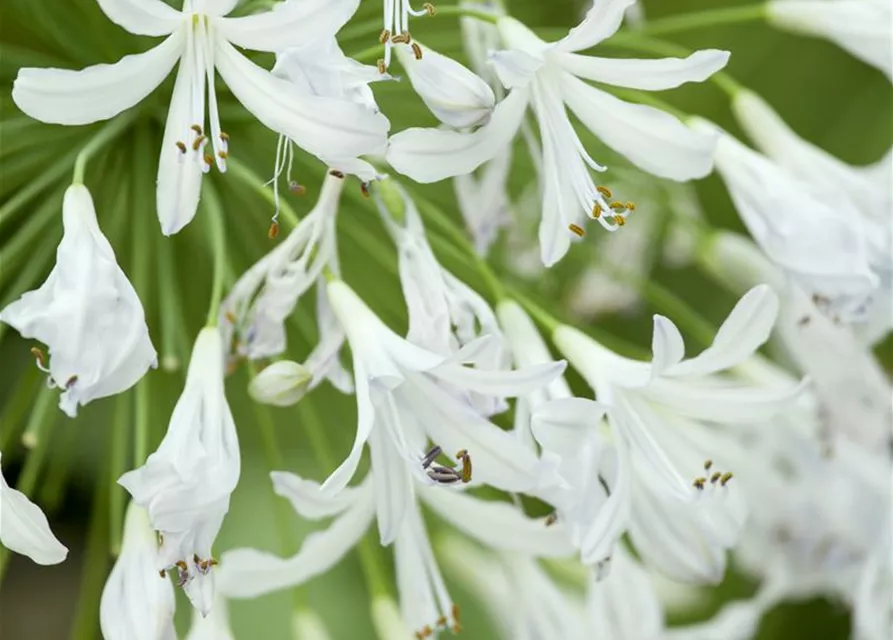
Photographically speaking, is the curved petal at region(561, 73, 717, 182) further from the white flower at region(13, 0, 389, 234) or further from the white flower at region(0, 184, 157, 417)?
the white flower at region(0, 184, 157, 417)

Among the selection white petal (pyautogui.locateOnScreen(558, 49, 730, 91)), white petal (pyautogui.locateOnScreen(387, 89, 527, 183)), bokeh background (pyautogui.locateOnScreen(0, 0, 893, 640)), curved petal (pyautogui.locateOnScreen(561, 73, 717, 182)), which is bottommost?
bokeh background (pyautogui.locateOnScreen(0, 0, 893, 640))

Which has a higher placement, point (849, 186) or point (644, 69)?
point (644, 69)

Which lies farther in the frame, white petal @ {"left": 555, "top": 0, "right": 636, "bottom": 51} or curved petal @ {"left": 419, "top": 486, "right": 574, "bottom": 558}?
curved petal @ {"left": 419, "top": 486, "right": 574, "bottom": 558}

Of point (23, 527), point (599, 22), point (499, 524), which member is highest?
point (599, 22)

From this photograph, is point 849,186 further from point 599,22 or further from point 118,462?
point 118,462

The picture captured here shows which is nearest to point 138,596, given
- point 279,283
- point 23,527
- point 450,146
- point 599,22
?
point 23,527

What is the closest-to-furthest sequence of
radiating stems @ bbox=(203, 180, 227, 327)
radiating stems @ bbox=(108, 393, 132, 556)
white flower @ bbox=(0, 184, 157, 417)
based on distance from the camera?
white flower @ bbox=(0, 184, 157, 417) → radiating stems @ bbox=(203, 180, 227, 327) → radiating stems @ bbox=(108, 393, 132, 556)

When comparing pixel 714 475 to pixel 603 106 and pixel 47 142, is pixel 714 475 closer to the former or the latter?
pixel 603 106

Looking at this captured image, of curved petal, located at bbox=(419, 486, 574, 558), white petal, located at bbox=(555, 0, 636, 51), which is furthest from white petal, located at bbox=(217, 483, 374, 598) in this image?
white petal, located at bbox=(555, 0, 636, 51)
